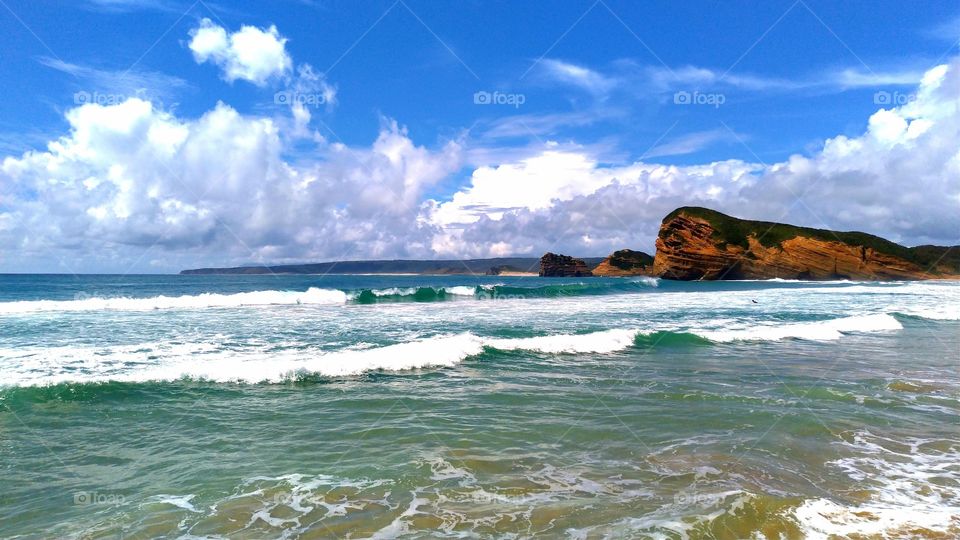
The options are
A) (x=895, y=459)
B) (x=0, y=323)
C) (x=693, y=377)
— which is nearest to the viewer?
(x=895, y=459)

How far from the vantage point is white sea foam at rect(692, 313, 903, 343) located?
66.3 feet

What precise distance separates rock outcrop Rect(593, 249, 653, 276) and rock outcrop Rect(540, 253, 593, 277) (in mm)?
7029

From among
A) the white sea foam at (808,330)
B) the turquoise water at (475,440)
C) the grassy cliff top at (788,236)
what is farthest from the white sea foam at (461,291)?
the grassy cliff top at (788,236)

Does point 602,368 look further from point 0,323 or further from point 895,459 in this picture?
point 0,323

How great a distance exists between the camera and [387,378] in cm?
1258

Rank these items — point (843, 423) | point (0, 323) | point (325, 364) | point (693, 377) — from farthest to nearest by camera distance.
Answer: point (0, 323), point (325, 364), point (693, 377), point (843, 423)

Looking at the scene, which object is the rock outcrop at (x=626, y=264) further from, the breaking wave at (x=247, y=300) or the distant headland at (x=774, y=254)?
the breaking wave at (x=247, y=300)

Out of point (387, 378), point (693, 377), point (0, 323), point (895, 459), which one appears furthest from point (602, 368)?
point (0, 323)

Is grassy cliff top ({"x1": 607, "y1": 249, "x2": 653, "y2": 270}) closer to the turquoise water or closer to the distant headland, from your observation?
the distant headland

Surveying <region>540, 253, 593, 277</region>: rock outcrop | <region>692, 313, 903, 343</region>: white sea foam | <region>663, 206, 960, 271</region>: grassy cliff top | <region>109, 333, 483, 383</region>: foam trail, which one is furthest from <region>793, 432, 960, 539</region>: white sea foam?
<region>540, 253, 593, 277</region>: rock outcrop

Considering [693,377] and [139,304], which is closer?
[693,377]

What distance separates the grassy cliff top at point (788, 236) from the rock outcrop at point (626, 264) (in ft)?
127

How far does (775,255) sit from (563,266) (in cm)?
8037

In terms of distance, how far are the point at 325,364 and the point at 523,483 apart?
8781 millimetres
